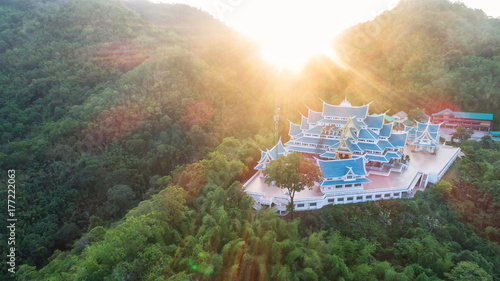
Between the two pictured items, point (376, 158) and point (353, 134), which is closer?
point (376, 158)

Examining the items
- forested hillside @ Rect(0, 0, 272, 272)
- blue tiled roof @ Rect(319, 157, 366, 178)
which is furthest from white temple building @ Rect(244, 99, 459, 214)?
forested hillside @ Rect(0, 0, 272, 272)

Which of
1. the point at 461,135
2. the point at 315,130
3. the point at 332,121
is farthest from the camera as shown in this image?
the point at 461,135

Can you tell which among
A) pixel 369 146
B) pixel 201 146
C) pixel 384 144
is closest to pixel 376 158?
pixel 369 146

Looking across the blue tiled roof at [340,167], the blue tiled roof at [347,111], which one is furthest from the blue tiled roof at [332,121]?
the blue tiled roof at [340,167]

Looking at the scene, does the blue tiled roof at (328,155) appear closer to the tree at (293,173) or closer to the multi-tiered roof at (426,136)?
the tree at (293,173)

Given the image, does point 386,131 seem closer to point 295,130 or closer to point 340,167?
point 295,130

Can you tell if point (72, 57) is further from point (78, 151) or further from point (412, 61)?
point (412, 61)
